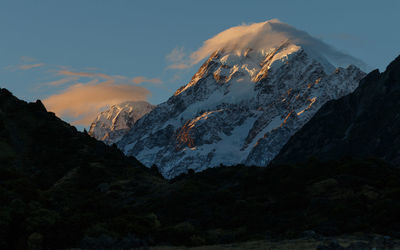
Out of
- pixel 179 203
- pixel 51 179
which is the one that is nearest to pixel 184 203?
pixel 179 203

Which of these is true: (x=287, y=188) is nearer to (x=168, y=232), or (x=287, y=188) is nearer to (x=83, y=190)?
(x=168, y=232)

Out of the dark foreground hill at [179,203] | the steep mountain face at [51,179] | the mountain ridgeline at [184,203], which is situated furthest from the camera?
the steep mountain face at [51,179]

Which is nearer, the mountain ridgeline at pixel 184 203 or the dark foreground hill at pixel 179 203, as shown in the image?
the mountain ridgeline at pixel 184 203

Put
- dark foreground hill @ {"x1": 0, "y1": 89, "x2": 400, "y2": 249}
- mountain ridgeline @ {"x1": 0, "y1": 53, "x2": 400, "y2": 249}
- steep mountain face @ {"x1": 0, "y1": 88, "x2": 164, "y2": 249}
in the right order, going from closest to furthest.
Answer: mountain ridgeline @ {"x1": 0, "y1": 53, "x2": 400, "y2": 249}
dark foreground hill @ {"x1": 0, "y1": 89, "x2": 400, "y2": 249}
steep mountain face @ {"x1": 0, "y1": 88, "x2": 164, "y2": 249}

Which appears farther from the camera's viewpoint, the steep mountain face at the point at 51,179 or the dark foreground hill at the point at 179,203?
the steep mountain face at the point at 51,179

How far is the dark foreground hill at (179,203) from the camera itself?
51.1 meters

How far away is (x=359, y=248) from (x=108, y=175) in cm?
6447

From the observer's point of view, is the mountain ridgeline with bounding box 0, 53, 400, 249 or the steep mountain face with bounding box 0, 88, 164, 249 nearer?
the mountain ridgeline with bounding box 0, 53, 400, 249

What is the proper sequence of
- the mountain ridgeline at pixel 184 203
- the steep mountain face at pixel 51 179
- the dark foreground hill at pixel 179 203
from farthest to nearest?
the steep mountain face at pixel 51 179 → the dark foreground hill at pixel 179 203 → the mountain ridgeline at pixel 184 203

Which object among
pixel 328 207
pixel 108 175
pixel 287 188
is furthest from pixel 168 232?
pixel 108 175

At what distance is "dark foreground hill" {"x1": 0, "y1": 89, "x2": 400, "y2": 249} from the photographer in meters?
51.1

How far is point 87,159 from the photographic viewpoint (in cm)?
10781

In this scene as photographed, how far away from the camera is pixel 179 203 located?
72688 mm

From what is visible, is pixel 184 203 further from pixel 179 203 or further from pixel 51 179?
pixel 51 179
